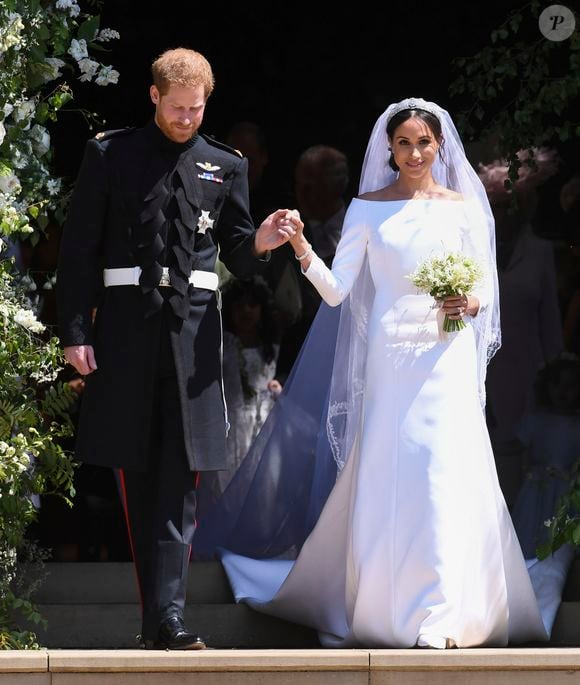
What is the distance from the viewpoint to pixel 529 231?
24.5 ft

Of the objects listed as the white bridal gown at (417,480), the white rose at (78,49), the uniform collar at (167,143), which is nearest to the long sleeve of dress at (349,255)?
the white bridal gown at (417,480)

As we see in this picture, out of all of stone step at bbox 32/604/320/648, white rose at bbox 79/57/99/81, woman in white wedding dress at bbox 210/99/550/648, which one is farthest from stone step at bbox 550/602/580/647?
white rose at bbox 79/57/99/81

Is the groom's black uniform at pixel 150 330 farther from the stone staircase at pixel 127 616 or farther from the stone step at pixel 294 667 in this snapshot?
the stone staircase at pixel 127 616

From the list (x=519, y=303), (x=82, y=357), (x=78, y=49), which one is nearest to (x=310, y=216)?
(x=519, y=303)

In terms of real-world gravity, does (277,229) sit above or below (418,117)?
below

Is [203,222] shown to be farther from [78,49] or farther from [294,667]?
[294,667]

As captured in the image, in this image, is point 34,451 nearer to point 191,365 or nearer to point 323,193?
point 191,365

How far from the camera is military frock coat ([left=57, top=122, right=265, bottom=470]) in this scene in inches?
209

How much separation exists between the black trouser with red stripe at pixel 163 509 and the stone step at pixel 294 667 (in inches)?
10.0

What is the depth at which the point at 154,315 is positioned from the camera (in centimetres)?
531

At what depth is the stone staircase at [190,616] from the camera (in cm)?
631

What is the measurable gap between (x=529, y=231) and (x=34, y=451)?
9.48ft

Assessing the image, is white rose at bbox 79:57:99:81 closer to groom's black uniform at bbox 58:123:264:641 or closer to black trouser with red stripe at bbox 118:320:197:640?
groom's black uniform at bbox 58:123:264:641

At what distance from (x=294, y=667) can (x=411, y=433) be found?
101 cm
